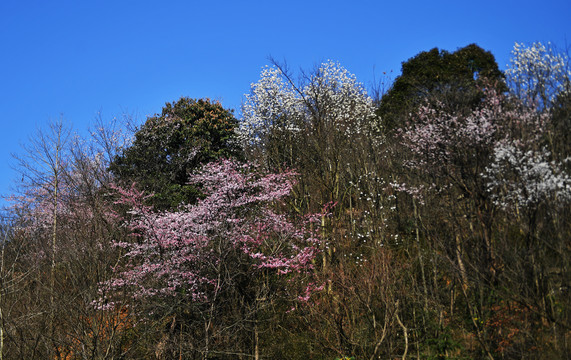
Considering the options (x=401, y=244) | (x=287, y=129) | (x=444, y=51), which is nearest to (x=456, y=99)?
(x=401, y=244)

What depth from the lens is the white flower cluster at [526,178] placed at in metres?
9.63

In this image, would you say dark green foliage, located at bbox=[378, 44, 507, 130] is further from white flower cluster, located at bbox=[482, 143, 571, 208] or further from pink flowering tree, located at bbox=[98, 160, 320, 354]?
white flower cluster, located at bbox=[482, 143, 571, 208]

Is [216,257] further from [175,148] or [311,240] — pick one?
[175,148]

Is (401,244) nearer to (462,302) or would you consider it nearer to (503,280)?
(462,302)

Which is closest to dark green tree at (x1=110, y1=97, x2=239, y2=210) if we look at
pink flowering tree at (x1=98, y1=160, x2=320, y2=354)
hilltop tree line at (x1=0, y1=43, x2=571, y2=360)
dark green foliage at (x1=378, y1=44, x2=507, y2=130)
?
hilltop tree line at (x1=0, y1=43, x2=571, y2=360)

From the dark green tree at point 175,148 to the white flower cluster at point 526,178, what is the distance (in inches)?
473

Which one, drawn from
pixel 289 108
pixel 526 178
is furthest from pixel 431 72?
pixel 526 178

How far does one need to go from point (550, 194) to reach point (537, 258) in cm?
145

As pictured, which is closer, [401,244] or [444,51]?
[401,244]

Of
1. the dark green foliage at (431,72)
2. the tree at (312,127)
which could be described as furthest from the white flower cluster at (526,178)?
the dark green foliage at (431,72)

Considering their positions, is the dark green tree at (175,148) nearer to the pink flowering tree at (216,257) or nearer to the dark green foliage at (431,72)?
the pink flowering tree at (216,257)

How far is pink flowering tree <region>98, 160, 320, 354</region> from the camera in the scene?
45.3ft

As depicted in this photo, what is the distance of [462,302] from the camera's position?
13406mm

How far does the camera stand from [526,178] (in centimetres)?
1037
